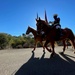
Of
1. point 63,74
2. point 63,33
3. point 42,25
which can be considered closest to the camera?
point 63,74

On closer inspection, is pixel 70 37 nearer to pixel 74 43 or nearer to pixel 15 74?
pixel 74 43

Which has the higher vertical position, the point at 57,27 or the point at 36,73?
the point at 57,27

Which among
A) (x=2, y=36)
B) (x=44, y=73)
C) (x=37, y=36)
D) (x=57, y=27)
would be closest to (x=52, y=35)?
(x=57, y=27)

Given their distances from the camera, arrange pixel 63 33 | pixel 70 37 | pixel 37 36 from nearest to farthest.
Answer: pixel 63 33, pixel 70 37, pixel 37 36

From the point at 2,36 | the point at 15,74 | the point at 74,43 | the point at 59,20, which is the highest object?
the point at 2,36

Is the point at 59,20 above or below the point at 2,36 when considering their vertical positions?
below

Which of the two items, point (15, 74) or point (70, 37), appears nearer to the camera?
point (15, 74)

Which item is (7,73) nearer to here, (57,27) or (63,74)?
(63,74)

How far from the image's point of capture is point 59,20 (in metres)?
15.0

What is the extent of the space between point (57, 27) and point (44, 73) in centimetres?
630

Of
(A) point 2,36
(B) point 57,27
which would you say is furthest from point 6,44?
(B) point 57,27

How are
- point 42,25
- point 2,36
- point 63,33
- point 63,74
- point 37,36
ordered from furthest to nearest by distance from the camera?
point 2,36
point 37,36
point 63,33
point 42,25
point 63,74

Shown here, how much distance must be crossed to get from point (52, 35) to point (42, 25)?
2.95ft

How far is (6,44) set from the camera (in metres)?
50.6
